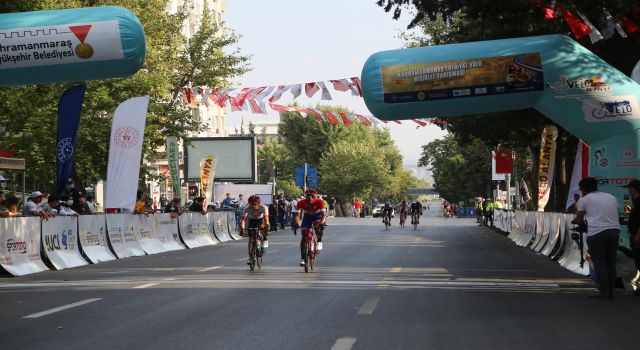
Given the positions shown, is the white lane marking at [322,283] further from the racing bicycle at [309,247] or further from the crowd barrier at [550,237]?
the racing bicycle at [309,247]

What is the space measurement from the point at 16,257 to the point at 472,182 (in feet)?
301

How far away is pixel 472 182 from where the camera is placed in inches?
4360

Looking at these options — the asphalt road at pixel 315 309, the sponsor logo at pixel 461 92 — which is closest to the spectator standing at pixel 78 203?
the asphalt road at pixel 315 309

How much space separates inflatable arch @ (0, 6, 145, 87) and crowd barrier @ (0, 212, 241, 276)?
5.91 metres

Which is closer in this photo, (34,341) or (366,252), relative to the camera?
(34,341)

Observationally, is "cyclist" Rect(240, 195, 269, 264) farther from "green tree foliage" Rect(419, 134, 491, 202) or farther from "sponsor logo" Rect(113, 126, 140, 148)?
"green tree foliage" Rect(419, 134, 491, 202)

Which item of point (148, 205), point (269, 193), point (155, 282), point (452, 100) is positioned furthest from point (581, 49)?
point (269, 193)

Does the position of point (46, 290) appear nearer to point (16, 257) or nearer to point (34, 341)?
point (16, 257)

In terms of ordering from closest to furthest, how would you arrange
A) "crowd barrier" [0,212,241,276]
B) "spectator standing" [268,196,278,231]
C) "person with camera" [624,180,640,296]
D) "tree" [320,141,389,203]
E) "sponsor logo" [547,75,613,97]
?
"person with camera" [624,180,640,296], "sponsor logo" [547,75,613,97], "crowd barrier" [0,212,241,276], "spectator standing" [268,196,278,231], "tree" [320,141,389,203]

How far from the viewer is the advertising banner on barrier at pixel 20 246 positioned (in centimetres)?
2117

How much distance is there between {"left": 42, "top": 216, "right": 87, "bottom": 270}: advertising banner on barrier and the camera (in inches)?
918

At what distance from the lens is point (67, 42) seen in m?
16.0

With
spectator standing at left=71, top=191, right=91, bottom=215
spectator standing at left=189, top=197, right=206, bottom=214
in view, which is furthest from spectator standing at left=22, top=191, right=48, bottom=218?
spectator standing at left=189, top=197, right=206, bottom=214

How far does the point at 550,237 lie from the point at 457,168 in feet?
283
